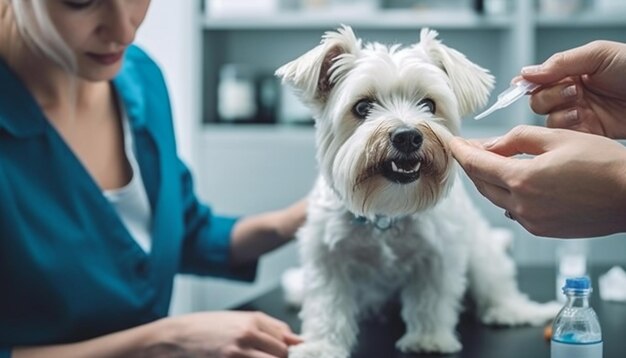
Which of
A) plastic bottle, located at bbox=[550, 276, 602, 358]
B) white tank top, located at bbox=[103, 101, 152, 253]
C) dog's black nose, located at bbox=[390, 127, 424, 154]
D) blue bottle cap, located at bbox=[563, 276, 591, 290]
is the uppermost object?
dog's black nose, located at bbox=[390, 127, 424, 154]

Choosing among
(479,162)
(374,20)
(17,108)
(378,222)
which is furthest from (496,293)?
(374,20)

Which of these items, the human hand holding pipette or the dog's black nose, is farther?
the dog's black nose

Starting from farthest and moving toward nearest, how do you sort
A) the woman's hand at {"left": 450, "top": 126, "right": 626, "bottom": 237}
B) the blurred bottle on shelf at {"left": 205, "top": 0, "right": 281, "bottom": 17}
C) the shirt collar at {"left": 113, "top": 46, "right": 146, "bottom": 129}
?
the blurred bottle on shelf at {"left": 205, "top": 0, "right": 281, "bottom": 17} < the shirt collar at {"left": 113, "top": 46, "right": 146, "bottom": 129} < the woman's hand at {"left": 450, "top": 126, "right": 626, "bottom": 237}

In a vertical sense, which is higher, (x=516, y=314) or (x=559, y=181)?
(x=559, y=181)

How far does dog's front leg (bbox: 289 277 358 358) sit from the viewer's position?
1.10 metres

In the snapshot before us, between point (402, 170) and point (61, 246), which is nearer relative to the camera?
point (402, 170)

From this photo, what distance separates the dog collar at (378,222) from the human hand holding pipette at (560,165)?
0.70 feet

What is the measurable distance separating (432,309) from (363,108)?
31 centimetres

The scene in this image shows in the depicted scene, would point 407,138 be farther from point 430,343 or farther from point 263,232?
point 263,232

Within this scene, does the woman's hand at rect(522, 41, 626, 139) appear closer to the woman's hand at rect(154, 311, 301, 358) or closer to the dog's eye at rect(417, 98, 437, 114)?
the dog's eye at rect(417, 98, 437, 114)

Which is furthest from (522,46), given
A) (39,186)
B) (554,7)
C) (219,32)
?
(39,186)

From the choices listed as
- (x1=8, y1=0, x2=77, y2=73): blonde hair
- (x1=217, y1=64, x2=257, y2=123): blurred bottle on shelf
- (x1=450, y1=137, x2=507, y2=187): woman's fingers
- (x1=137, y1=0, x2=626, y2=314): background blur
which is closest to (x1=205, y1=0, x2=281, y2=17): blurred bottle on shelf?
(x1=137, y1=0, x2=626, y2=314): background blur

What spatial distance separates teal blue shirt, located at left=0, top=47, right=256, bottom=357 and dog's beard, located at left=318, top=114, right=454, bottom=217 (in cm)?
41

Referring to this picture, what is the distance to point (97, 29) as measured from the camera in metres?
1.20
